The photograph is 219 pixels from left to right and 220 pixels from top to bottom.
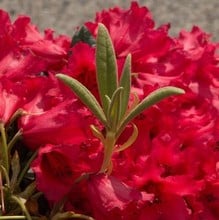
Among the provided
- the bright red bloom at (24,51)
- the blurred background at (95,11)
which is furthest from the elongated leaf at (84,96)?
the blurred background at (95,11)

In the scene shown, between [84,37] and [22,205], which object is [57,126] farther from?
[84,37]

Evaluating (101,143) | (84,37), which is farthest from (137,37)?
(101,143)

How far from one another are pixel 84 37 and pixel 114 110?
23 centimetres

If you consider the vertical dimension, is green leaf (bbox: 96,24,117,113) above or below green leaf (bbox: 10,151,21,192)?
above

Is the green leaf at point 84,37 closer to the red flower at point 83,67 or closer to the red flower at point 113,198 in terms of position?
the red flower at point 83,67

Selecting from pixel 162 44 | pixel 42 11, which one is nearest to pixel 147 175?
pixel 162 44

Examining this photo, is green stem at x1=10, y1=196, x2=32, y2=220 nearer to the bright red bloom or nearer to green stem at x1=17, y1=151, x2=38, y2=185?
green stem at x1=17, y1=151, x2=38, y2=185

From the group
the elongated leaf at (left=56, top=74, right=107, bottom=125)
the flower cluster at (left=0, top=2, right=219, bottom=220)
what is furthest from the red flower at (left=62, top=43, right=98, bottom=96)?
the elongated leaf at (left=56, top=74, right=107, bottom=125)

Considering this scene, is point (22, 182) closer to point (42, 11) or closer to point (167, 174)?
point (167, 174)

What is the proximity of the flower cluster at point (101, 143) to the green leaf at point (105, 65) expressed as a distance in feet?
0.11

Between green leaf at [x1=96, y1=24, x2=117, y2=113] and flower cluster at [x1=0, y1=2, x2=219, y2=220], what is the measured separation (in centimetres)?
3

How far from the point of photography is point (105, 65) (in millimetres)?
603

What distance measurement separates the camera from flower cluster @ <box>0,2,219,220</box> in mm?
620

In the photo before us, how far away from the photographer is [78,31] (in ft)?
2.63
